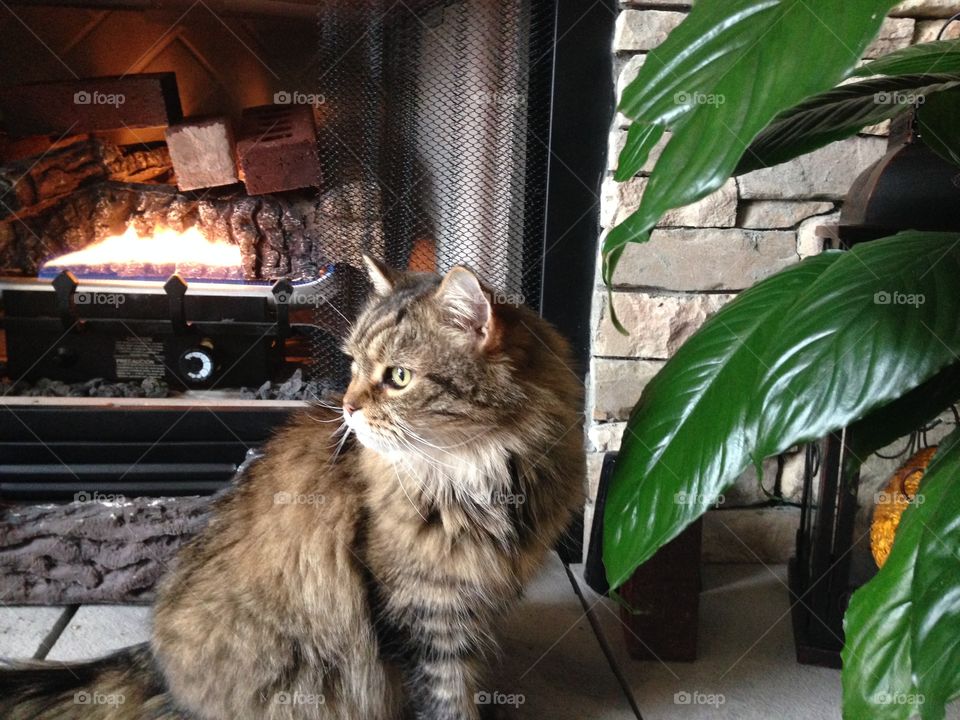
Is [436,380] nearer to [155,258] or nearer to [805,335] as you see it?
[805,335]

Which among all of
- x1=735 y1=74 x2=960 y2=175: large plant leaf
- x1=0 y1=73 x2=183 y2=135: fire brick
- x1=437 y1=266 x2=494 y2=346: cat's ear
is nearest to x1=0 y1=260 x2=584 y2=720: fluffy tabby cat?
x1=437 y1=266 x2=494 y2=346: cat's ear

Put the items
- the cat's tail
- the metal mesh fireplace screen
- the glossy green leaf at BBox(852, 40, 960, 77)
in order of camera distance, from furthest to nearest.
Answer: the metal mesh fireplace screen < the cat's tail < the glossy green leaf at BBox(852, 40, 960, 77)

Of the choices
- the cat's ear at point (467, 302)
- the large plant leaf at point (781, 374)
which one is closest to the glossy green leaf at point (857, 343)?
the large plant leaf at point (781, 374)

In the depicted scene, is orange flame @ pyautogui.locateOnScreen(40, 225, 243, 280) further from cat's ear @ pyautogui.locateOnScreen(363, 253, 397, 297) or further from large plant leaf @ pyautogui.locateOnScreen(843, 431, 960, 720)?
large plant leaf @ pyautogui.locateOnScreen(843, 431, 960, 720)

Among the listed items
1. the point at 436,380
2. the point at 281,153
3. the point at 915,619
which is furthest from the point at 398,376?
the point at 281,153

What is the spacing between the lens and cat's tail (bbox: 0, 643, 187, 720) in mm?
1116

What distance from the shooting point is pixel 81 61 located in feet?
5.63

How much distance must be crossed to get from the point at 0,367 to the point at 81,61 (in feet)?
2.17

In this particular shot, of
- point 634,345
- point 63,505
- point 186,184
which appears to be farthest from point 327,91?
point 63,505

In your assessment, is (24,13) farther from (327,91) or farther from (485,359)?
(485,359)

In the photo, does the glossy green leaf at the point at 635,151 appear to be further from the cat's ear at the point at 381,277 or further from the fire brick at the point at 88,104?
the fire brick at the point at 88,104

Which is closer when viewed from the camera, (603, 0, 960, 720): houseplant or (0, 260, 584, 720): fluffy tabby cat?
(603, 0, 960, 720): houseplant

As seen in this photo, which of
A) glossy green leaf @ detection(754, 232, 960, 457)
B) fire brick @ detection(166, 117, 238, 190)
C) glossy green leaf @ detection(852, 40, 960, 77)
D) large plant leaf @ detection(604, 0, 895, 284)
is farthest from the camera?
fire brick @ detection(166, 117, 238, 190)

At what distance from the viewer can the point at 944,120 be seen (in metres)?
0.90
